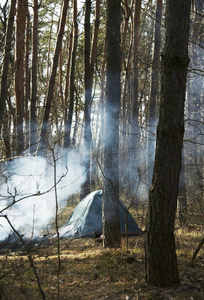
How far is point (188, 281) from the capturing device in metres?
4.42

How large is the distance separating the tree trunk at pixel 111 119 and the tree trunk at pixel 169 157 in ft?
9.46

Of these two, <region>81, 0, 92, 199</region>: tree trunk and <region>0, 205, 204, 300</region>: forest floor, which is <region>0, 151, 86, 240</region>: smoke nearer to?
<region>81, 0, 92, 199</region>: tree trunk

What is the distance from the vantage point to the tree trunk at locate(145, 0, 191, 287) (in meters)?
4.20

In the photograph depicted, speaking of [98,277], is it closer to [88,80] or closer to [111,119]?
[111,119]

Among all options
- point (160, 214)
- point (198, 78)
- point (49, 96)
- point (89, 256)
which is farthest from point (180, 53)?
point (198, 78)

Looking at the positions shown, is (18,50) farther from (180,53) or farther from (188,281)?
(188,281)

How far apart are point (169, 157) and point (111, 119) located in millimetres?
3147

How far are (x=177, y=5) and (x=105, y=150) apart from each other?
3591mm

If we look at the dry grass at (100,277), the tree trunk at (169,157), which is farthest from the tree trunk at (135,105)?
the tree trunk at (169,157)

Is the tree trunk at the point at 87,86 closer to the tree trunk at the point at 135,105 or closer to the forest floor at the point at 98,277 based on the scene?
the tree trunk at the point at 135,105

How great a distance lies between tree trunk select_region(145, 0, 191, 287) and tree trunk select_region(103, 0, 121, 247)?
2883mm

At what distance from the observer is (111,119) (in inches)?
284

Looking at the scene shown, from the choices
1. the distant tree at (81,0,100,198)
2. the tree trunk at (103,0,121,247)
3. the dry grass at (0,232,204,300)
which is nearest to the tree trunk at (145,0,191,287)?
the dry grass at (0,232,204,300)

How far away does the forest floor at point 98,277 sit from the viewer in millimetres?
3938
